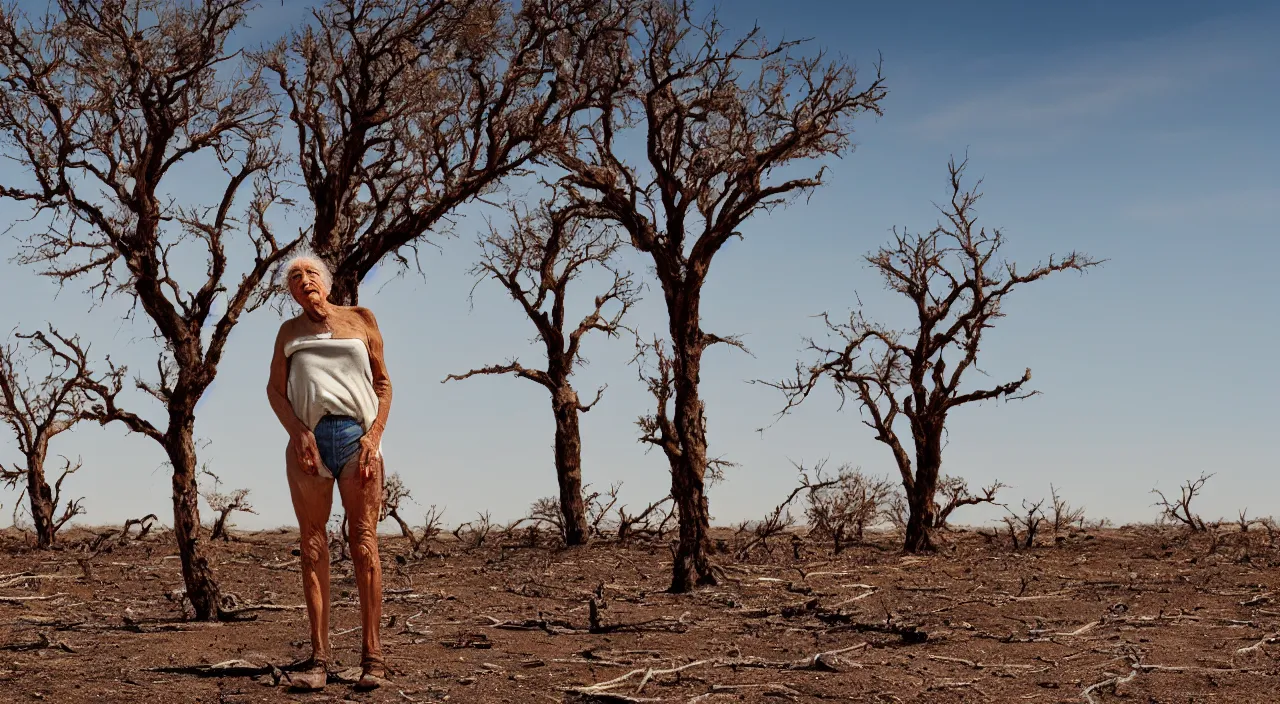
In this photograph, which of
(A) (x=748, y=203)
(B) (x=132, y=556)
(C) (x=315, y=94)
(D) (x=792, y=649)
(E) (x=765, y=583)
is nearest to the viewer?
(D) (x=792, y=649)

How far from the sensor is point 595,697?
8.55 metres

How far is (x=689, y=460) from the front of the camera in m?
14.3

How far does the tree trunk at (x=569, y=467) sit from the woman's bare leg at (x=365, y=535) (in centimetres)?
1416

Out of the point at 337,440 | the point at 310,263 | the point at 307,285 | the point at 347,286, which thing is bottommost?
the point at 337,440

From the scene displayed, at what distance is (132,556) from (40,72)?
32.2ft

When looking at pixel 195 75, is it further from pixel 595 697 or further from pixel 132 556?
pixel 132 556

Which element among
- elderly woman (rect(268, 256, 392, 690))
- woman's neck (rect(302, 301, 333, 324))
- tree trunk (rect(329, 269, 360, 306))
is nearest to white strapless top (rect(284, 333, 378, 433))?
elderly woman (rect(268, 256, 392, 690))

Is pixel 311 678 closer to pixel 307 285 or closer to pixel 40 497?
pixel 307 285

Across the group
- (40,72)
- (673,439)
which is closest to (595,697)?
(673,439)

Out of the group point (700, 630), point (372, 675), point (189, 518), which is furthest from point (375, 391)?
point (700, 630)

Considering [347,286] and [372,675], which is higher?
[347,286]

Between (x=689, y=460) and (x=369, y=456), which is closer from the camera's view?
(x=369, y=456)

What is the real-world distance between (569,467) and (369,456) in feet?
48.0

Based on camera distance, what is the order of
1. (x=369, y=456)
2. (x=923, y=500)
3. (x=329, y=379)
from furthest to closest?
1. (x=923, y=500)
2. (x=329, y=379)
3. (x=369, y=456)
